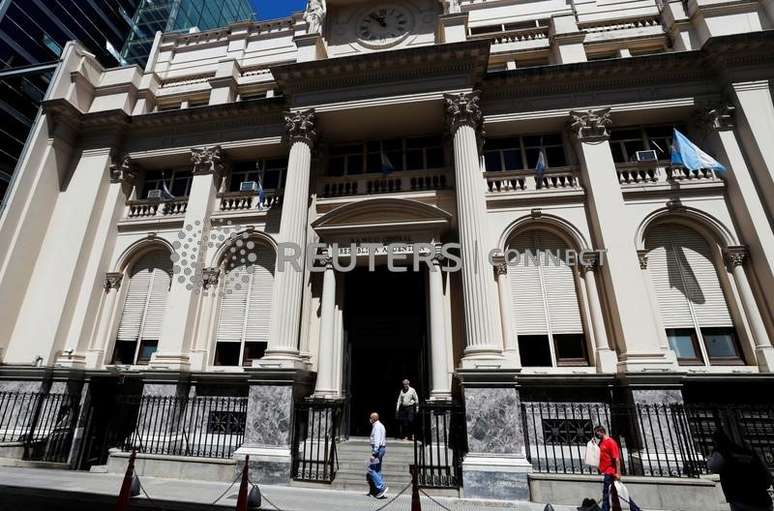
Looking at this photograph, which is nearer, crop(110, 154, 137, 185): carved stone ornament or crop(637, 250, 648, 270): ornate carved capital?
crop(637, 250, 648, 270): ornate carved capital

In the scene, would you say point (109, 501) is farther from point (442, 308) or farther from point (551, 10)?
point (551, 10)

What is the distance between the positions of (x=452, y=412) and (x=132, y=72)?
19184 millimetres

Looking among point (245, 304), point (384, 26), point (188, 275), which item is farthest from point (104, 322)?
point (384, 26)

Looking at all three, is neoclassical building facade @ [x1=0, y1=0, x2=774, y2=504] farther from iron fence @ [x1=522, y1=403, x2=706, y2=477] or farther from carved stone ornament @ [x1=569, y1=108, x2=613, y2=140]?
iron fence @ [x1=522, y1=403, x2=706, y2=477]

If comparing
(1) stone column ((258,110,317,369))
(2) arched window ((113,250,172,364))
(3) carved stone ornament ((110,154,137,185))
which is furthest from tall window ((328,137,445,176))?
(3) carved stone ornament ((110,154,137,185))

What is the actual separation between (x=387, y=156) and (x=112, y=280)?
11.4m

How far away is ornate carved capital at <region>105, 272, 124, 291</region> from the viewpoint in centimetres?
1437

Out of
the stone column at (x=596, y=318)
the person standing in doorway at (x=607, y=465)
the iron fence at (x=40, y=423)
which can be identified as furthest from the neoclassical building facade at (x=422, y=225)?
the person standing in doorway at (x=607, y=465)

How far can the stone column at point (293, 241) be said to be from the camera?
10.6 metres

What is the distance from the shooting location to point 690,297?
36.9 ft

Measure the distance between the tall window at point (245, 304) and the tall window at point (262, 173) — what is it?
2.67 meters

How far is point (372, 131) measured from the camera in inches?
570

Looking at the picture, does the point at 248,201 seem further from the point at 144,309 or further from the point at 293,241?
the point at 144,309

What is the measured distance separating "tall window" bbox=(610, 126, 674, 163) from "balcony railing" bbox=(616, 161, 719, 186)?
59 cm
